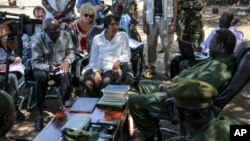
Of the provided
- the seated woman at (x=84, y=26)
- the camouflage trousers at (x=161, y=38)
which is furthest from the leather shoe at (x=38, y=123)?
the camouflage trousers at (x=161, y=38)

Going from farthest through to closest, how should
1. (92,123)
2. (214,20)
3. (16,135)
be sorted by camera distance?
(214,20), (16,135), (92,123)

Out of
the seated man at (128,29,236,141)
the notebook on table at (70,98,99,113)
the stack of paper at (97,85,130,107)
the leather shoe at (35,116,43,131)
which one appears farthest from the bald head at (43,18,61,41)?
the seated man at (128,29,236,141)

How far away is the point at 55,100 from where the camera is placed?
273 inches

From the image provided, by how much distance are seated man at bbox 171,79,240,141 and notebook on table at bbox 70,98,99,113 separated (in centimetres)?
205

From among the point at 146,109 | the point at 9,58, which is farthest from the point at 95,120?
the point at 9,58

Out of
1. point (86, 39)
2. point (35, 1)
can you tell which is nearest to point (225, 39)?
point (86, 39)

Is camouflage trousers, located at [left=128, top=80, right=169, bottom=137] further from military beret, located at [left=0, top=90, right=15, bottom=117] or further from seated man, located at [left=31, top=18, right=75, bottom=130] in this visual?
military beret, located at [left=0, top=90, right=15, bottom=117]

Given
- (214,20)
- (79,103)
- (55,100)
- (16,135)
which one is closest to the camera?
(79,103)

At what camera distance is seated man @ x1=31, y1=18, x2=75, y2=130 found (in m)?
5.98

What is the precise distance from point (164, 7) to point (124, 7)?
82cm

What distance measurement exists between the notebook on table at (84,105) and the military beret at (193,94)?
1994mm

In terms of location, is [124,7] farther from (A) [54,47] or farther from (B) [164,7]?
(A) [54,47]

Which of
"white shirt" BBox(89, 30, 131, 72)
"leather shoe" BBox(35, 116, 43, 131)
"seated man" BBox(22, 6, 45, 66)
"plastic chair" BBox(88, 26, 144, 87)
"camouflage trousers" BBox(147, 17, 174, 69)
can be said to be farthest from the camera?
"camouflage trousers" BBox(147, 17, 174, 69)

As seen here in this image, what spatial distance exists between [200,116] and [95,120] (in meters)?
2.01
